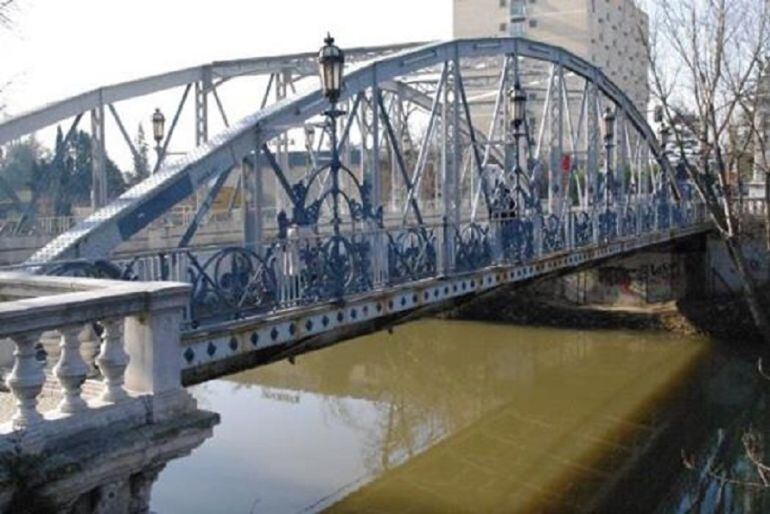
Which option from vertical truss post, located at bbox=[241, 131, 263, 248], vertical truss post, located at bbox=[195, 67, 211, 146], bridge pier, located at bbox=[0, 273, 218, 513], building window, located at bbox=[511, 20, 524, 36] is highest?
building window, located at bbox=[511, 20, 524, 36]

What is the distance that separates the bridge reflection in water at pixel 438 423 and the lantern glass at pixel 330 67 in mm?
6374

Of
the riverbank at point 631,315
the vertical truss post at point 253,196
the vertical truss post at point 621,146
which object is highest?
the vertical truss post at point 621,146

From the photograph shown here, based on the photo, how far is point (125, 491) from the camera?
5.39 meters

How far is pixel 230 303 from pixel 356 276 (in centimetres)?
235

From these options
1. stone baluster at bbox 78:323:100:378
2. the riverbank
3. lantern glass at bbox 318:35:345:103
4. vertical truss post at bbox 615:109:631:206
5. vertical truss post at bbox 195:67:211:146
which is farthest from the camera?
the riverbank

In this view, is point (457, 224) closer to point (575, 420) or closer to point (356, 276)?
point (356, 276)

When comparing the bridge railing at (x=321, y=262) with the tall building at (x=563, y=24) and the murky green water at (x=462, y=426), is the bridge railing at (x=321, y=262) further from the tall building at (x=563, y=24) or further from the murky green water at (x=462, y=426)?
the tall building at (x=563, y=24)

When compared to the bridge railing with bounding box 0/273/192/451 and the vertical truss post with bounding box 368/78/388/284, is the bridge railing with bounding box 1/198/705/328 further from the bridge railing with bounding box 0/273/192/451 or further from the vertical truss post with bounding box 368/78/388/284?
the bridge railing with bounding box 0/273/192/451

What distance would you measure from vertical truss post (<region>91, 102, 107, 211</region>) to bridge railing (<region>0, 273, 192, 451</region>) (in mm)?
13380

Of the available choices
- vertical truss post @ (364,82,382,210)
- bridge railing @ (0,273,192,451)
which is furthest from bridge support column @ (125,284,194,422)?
vertical truss post @ (364,82,382,210)

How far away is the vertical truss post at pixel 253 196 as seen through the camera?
10453mm

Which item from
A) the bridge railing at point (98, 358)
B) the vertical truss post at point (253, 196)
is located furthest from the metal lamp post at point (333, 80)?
the bridge railing at point (98, 358)

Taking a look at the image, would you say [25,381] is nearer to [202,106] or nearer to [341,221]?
[341,221]

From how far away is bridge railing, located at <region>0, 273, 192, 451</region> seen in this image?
5016 mm
